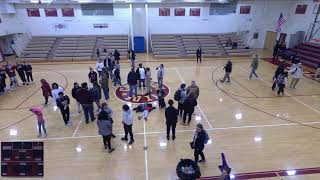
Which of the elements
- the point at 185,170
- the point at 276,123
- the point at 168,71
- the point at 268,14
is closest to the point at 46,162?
the point at 185,170

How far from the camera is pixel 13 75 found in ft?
37.6

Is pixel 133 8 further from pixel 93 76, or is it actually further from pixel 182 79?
pixel 93 76

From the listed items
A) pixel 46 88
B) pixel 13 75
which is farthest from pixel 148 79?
pixel 13 75

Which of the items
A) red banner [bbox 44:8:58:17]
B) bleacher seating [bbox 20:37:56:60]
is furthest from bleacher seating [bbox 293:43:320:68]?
red banner [bbox 44:8:58:17]

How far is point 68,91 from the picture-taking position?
11469 mm

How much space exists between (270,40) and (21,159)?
73.7 ft

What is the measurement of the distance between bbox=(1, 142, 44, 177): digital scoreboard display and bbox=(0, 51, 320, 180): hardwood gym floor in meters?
2.05

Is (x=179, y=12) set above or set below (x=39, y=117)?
above

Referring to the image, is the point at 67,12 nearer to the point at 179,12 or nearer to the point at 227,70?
the point at 179,12

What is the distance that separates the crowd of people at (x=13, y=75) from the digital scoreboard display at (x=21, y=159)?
881cm

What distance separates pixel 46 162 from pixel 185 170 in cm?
399

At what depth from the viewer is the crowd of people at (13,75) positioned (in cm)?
1114

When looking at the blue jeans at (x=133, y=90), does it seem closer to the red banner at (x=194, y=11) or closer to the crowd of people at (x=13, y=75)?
the crowd of people at (x=13, y=75)

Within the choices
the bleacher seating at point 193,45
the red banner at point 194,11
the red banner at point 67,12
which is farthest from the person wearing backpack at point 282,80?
the red banner at point 67,12
